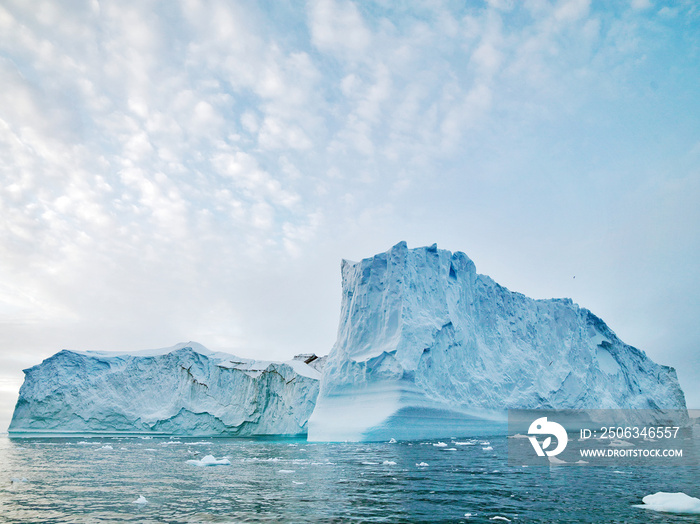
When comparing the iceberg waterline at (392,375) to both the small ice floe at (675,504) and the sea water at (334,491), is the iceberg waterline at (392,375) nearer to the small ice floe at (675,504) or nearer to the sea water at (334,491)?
the sea water at (334,491)

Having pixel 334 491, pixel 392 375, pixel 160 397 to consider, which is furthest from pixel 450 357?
pixel 160 397

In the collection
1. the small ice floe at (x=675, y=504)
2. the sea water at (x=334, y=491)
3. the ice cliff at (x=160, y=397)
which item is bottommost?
the sea water at (x=334, y=491)

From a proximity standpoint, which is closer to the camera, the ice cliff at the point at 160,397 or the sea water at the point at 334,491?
the sea water at the point at 334,491

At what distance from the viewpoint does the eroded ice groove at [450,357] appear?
56.5 feet

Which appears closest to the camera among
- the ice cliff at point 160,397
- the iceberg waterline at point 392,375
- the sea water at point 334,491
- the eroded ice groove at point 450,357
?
the sea water at point 334,491

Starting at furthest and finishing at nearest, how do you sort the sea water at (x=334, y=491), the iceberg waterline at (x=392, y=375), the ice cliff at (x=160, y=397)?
the ice cliff at (x=160, y=397) < the iceberg waterline at (x=392, y=375) < the sea water at (x=334, y=491)

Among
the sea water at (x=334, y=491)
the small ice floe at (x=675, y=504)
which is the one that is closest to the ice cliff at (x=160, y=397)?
the sea water at (x=334, y=491)

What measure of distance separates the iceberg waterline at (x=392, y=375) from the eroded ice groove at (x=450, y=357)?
59 mm

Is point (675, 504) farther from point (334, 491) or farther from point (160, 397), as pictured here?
point (160, 397)

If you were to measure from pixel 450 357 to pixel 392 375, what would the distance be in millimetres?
3963

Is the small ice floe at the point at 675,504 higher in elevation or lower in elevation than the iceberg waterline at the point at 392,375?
lower

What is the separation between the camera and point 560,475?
8.16m

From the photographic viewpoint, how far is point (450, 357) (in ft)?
65.4

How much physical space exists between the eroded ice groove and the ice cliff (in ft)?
24.9
